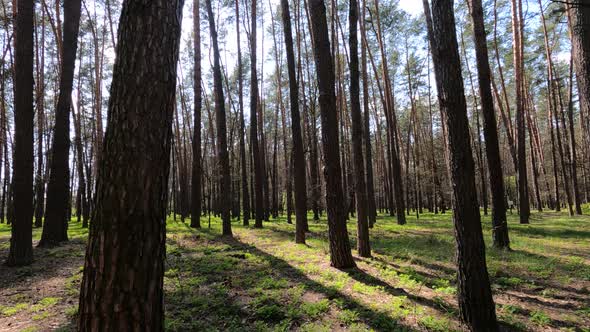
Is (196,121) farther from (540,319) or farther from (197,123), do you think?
(540,319)

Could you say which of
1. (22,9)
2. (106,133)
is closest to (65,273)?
(22,9)

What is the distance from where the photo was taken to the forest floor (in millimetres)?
3818

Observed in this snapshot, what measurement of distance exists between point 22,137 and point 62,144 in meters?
2.80

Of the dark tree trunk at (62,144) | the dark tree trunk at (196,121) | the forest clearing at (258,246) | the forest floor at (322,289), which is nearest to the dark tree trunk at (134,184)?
the forest clearing at (258,246)

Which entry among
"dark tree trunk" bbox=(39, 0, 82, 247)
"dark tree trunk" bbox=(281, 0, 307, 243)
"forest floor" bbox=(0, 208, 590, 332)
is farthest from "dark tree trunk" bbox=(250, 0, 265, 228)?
"dark tree trunk" bbox=(39, 0, 82, 247)

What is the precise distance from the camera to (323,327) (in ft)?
11.9

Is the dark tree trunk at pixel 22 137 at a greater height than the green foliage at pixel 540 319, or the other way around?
the dark tree trunk at pixel 22 137

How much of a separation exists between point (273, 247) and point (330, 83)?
483 centimetres

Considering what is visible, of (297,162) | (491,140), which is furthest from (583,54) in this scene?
(297,162)

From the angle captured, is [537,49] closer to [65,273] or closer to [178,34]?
[178,34]

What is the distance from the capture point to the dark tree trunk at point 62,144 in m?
9.05

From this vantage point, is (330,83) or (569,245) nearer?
(330,83)

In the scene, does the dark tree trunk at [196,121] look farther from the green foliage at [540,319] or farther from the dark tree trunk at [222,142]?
the green foliage at [540,319]

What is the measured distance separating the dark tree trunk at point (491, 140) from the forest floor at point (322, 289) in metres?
0.61
